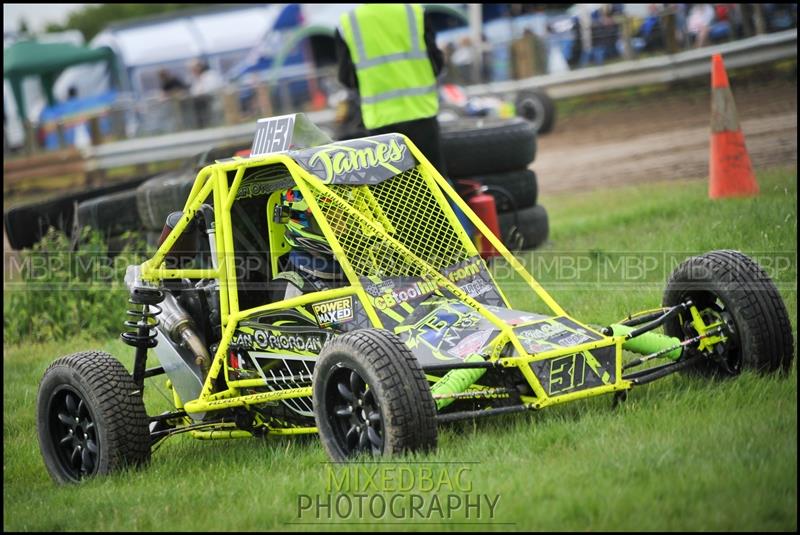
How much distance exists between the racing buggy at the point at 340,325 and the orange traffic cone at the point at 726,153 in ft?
14.5

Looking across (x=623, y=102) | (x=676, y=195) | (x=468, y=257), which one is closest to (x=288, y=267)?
(x=468, y=257)

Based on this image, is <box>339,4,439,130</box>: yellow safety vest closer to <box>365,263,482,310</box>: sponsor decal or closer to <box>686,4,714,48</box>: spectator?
<box>365,263,482,310</box>: sponsor decal

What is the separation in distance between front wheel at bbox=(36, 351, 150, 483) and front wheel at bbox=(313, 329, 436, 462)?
1.18 meters

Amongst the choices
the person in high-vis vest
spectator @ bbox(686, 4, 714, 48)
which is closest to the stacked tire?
the person in high-vis vest

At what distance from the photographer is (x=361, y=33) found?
943 cm

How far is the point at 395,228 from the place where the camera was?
19.7 ft

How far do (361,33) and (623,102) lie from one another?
12.0 meters

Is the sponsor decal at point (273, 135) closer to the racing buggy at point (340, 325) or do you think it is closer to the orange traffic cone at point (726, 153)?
the racing buggy at point (340, 325)

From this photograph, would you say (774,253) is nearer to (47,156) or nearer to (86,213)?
(86,213)

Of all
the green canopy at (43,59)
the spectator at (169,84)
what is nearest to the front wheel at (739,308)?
the spectator at (169,84)

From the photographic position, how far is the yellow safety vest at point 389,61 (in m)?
9.34

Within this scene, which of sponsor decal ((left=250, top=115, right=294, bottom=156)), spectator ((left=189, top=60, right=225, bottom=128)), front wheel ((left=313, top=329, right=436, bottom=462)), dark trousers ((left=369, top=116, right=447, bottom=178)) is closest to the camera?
front wheel ((left=313, top=329, right=436, bottom=462))

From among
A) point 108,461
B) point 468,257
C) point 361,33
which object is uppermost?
point 361,33

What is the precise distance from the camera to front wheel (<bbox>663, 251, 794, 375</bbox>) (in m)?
5.34
